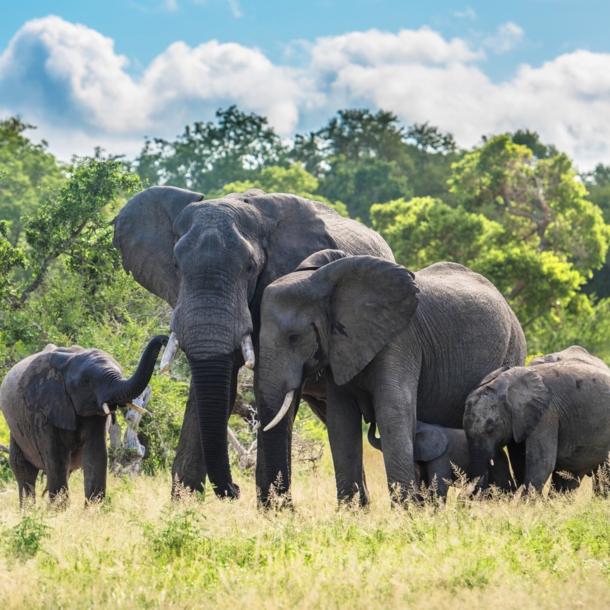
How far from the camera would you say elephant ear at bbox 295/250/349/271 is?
806 cm

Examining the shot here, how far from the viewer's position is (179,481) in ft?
28.7

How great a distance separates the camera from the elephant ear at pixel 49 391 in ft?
28.9

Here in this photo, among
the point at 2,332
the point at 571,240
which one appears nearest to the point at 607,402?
the point at 2,332

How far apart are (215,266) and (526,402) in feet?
9.18

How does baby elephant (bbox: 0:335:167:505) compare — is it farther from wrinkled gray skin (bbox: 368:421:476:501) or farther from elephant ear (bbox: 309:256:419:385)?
wrinkled gray skin (bbox: 368:421:476:501)

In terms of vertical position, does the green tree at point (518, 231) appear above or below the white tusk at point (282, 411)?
above

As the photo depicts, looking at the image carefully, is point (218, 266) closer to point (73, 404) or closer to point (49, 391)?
point (73, 404)

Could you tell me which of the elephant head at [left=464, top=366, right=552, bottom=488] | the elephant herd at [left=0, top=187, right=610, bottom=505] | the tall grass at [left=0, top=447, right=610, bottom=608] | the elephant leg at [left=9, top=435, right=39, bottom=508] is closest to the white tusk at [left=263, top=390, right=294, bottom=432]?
the elephant herd at [left=0, top=187, right=610, bottom=505]

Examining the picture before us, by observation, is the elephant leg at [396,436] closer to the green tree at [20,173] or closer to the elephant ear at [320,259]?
the elephant ear at [320,259]

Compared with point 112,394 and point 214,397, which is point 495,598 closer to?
point 214,397

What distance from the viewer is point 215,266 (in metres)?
7.69

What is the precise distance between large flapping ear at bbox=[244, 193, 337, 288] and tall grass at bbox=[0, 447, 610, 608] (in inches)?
74.6

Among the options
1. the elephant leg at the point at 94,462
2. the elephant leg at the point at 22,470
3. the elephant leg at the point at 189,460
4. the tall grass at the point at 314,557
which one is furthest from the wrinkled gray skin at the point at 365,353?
the elephant leg at the point at 22,470

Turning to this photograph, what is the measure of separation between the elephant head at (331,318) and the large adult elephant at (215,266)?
0.21 meters
